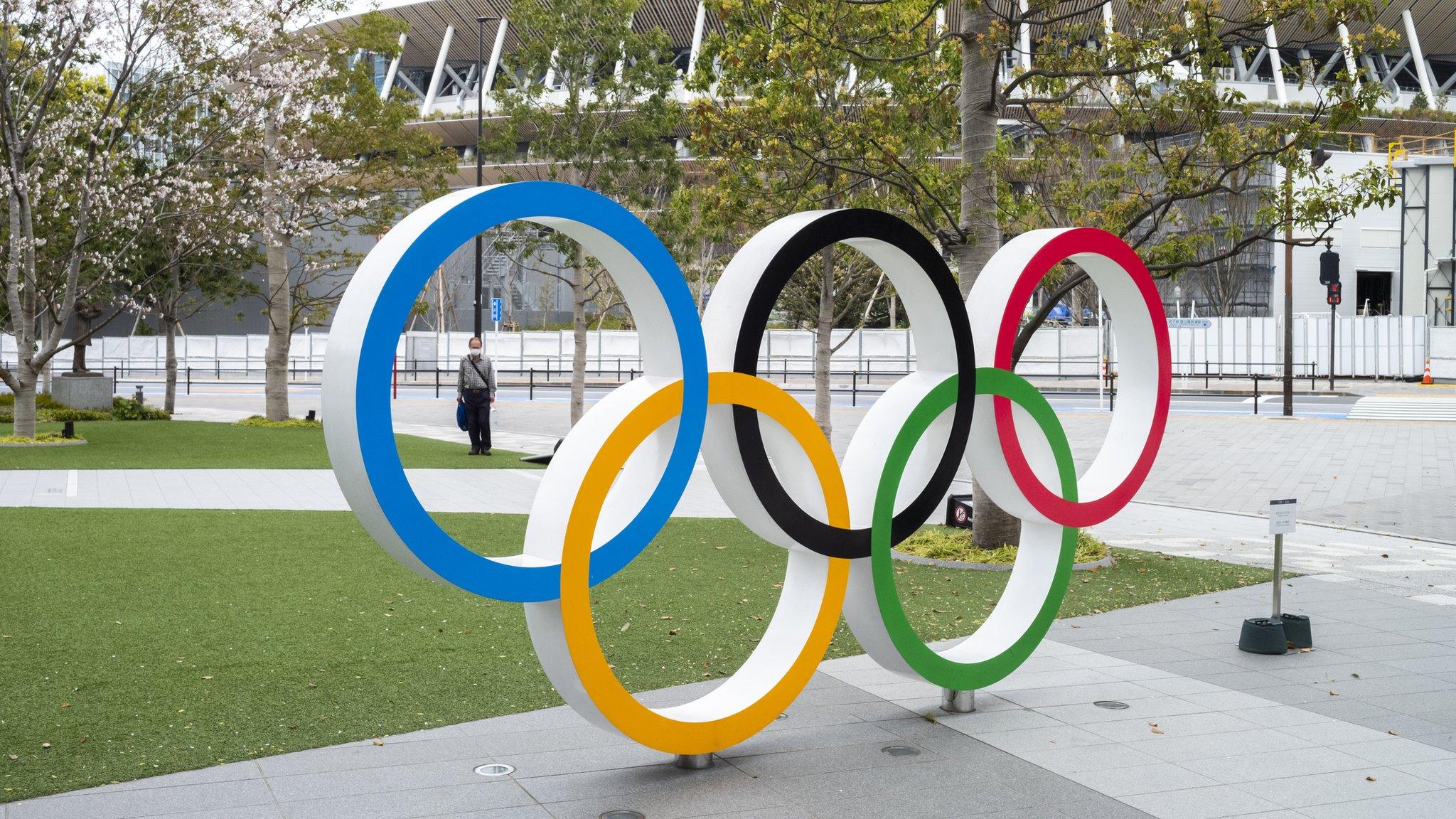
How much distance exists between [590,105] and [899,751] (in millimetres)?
16076

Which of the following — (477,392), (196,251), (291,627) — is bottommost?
(291,627)

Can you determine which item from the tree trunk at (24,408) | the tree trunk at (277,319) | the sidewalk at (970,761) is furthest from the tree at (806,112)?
the tree trunk at (277,319)

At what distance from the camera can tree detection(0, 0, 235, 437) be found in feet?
59.9

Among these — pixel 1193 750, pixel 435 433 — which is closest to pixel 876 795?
pixel 1193 750

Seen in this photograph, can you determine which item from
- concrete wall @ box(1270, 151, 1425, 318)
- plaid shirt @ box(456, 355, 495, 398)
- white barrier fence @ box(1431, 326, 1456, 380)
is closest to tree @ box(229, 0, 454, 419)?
plaid shirt @ box(456, 355, 495, 398)

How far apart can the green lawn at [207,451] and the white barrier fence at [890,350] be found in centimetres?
1897

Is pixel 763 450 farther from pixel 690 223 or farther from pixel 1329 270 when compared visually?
pixel 1329 270

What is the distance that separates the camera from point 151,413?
1005 inches

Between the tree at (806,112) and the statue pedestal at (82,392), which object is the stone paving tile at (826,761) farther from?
the statue pedestal at (82,392)

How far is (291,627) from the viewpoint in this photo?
24.8 feet

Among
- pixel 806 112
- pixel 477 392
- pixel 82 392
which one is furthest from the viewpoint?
pixel 82 392

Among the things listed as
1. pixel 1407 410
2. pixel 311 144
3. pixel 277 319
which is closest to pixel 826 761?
pixel 277 319

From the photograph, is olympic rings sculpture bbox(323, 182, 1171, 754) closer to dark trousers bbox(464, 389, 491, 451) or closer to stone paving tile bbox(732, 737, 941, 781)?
stone paving tile bbox(732, 737, 941, 781)

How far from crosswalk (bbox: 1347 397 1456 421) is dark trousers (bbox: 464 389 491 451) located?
781 inches
